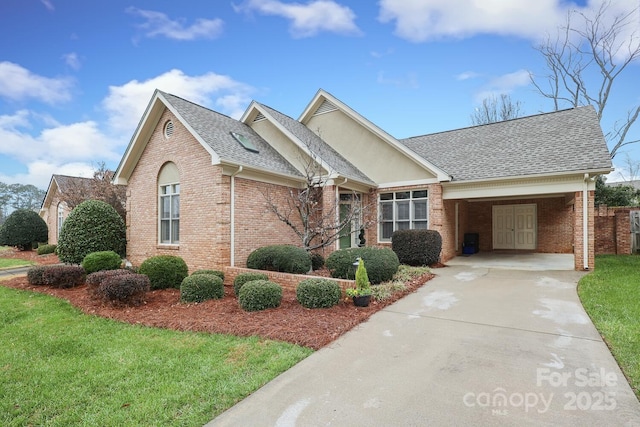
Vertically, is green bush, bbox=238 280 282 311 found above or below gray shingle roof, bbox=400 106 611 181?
below

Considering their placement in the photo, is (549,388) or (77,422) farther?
(549,388)

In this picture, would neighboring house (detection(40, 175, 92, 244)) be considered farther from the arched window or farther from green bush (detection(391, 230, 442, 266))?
green bush (detection(391, 230, 442, 266))

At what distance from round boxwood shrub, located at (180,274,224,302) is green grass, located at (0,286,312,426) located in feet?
4.81

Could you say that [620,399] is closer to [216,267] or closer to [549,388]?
[549,388]

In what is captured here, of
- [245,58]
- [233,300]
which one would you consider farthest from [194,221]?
[245,58]

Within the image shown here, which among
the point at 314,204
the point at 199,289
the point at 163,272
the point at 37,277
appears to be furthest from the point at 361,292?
the point at 37,277

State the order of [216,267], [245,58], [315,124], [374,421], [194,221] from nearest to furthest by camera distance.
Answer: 1. [374,421]
2. [216,267]
3. [194,221]
4. [245,58]
5. [315,124]

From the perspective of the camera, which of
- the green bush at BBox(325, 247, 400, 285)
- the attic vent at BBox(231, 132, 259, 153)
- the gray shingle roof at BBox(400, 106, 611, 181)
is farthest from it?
the attic vent at BBox(231, 132, 259, 153)

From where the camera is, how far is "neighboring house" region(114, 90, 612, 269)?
1031cm

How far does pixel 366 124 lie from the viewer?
45.3ft

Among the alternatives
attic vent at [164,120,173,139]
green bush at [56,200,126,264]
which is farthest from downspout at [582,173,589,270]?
green bush at [56,200,126,264]

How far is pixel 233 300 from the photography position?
766cm

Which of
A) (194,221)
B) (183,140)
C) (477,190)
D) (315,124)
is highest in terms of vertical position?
(315,124)

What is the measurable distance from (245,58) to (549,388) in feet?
46.0
